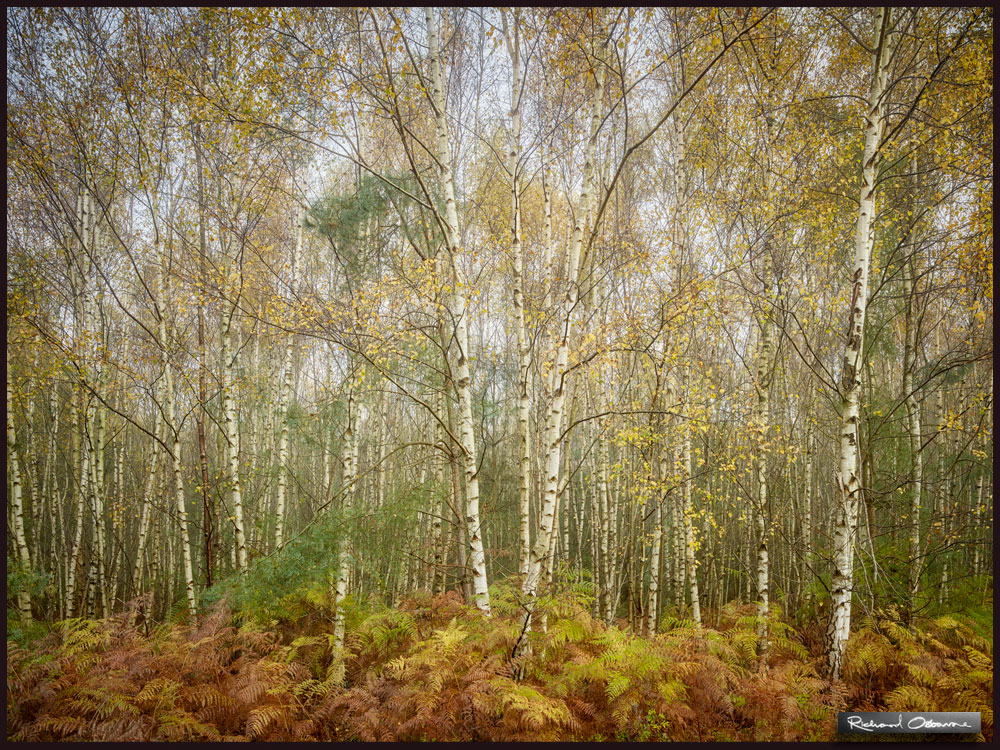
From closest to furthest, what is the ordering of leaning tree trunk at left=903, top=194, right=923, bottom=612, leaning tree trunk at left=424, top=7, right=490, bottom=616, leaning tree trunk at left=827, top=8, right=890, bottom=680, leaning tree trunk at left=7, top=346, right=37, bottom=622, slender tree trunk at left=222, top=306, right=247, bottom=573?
leaning tree trunk at left=827, top=8, right=890, bottom=680 < leaning tree trunk at left=424, top=7, right=490, bottom=616 < leaning tree trunk at left=903, top=194, right=923, bottom=612 < slender tree trunk at left=222, top=306, right=247, bottom=573 < leaning tree trunk at left=7, top=346, right=37, bottom=622

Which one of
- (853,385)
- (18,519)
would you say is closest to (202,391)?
(18,519)

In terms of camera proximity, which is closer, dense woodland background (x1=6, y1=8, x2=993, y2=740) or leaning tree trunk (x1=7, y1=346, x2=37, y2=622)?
dense woodland background (x1=6, y1=8, x2=993, y2=740)

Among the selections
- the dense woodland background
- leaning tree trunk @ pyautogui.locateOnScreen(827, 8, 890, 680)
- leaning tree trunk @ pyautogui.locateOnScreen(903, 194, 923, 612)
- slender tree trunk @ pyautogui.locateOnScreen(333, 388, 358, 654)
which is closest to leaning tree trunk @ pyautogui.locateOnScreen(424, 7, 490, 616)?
the dense woodland background

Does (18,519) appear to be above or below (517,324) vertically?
below

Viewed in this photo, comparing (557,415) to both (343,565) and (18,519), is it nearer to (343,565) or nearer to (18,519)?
(343,565)

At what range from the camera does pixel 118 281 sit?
9891 mm

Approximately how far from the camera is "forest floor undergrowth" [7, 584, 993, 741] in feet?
A: 11.1

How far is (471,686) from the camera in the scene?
3.44 m

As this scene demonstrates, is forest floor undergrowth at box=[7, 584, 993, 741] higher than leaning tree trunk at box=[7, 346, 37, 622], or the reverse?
leaning tree trunk at box=[7, 346, 37, 622]

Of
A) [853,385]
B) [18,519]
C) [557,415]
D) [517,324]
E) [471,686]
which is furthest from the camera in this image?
[18,519]

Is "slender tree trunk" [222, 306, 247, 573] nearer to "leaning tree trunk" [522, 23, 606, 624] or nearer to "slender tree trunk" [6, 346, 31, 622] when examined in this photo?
"slender tree trunk" [6, 346, 31, 622]

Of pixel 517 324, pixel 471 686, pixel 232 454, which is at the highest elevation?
pixel 517 324
